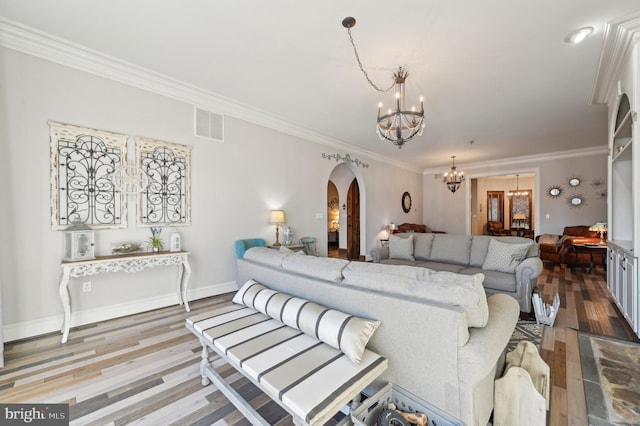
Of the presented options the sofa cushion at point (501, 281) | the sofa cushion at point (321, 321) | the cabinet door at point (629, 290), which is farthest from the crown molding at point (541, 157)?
the sofa cushion at point (321, 321)

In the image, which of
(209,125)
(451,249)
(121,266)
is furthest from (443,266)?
(121,266)

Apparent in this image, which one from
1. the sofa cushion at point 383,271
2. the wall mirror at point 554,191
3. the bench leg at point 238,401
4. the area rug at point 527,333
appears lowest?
the area rug at point 527,333

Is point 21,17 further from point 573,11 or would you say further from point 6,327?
point 573,11

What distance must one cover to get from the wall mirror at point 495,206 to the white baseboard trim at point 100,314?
11319mm

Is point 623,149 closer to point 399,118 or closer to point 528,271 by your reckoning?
point 528,271

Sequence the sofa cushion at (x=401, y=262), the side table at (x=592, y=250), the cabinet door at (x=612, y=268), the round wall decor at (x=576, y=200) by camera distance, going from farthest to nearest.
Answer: the round wall decor at (x=576, y=200) → the side table at (x=592, y=250) → the sofa cushion at (x=401, y=262) → the cabinet door at (x=612, y=268)

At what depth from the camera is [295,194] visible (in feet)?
17.2

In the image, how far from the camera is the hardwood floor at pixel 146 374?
5.57 ft

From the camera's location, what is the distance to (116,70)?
3.15 meters

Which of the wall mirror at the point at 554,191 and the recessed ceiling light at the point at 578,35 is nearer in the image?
the recessed ceiling light at the point at 578,35

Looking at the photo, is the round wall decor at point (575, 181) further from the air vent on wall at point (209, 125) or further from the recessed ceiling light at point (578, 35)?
the air vent on wall at point (209, 125)

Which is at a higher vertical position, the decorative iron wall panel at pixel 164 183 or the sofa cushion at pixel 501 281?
the decorative iron wall panel at pixel 164 183

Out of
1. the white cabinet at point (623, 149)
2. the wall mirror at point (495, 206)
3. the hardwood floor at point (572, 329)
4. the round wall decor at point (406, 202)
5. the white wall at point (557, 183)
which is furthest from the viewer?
the wall mirror at point (495, 206)

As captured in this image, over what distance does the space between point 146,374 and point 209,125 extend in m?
3.22
